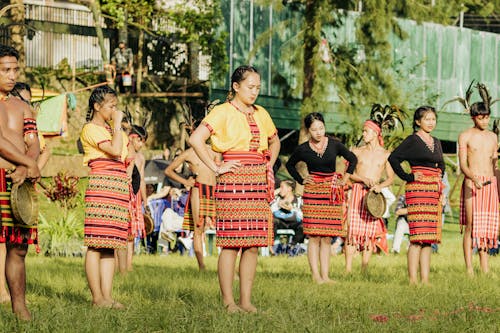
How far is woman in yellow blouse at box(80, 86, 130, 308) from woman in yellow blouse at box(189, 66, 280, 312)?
2.86 feet

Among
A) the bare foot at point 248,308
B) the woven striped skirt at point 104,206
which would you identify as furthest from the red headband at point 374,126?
the bare foot at point 248,308

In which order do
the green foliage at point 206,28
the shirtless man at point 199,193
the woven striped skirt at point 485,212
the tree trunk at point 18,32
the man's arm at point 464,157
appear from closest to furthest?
the man's arm at point 464,157, the woven striped skirt at point 485,212, the shirtless man at point 199,193, the tree trunk at point 18,32, the green foliage at point 206,28

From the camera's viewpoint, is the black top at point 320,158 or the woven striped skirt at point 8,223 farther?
the black top at point 320,158

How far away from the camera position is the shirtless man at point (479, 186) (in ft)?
44.2

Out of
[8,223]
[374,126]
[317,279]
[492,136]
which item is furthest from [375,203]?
[8,223]

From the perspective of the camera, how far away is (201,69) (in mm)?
35531

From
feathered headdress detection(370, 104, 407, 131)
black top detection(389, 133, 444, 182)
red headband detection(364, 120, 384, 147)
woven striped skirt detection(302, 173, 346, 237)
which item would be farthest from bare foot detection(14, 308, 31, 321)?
feathered headdress detection(370, 104, 407, 131)

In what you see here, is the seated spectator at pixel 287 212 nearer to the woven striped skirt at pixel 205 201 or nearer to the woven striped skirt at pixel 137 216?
the woven striped skirt at pixel 205 201

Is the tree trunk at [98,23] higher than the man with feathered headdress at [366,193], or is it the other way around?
the tree trunk at [98,23]

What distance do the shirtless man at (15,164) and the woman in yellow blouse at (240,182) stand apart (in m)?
1.39

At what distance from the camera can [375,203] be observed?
13.8 meters

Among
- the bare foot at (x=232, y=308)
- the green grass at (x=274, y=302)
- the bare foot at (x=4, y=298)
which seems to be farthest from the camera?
the bare foot at (x=4, y=298)

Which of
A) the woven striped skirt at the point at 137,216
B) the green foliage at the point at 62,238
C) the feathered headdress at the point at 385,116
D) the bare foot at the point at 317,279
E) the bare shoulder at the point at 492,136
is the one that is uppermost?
the feathered headdress at the point at 385,116

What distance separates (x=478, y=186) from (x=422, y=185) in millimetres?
1438
